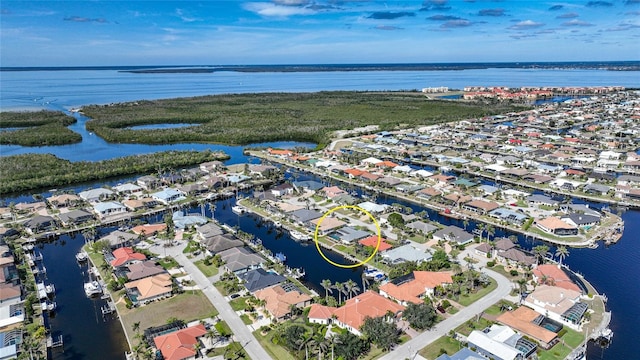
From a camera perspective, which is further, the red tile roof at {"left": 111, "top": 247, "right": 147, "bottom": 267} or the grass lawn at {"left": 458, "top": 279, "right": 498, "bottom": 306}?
the red tile roof at {"left": 111, "top": 247, "right": 147, "bottom": 267}

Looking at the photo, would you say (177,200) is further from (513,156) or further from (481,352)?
(513,156)

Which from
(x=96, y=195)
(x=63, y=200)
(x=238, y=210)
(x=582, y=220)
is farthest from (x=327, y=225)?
(x=63, y=200)

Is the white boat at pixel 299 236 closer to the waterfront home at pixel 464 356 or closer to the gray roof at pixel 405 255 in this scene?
the gray roof at pixel 405 255

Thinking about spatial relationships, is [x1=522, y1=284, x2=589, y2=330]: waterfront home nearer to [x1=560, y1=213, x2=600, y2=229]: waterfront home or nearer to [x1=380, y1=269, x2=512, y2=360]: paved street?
[x1=380, y1=269, x2=512, y2=360]: paved street

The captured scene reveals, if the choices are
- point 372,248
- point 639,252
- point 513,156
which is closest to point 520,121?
point 513,156

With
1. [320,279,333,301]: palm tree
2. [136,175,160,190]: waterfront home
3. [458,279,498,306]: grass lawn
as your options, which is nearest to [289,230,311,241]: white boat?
[320,279,333,301]: palm tree

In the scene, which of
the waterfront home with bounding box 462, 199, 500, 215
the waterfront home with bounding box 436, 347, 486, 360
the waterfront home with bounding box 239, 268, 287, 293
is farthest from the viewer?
the waterfront home with bounding box 462, 199, 500, 215

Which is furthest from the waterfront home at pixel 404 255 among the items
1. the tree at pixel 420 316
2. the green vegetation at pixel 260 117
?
the green vegetation at pixel 260 117
